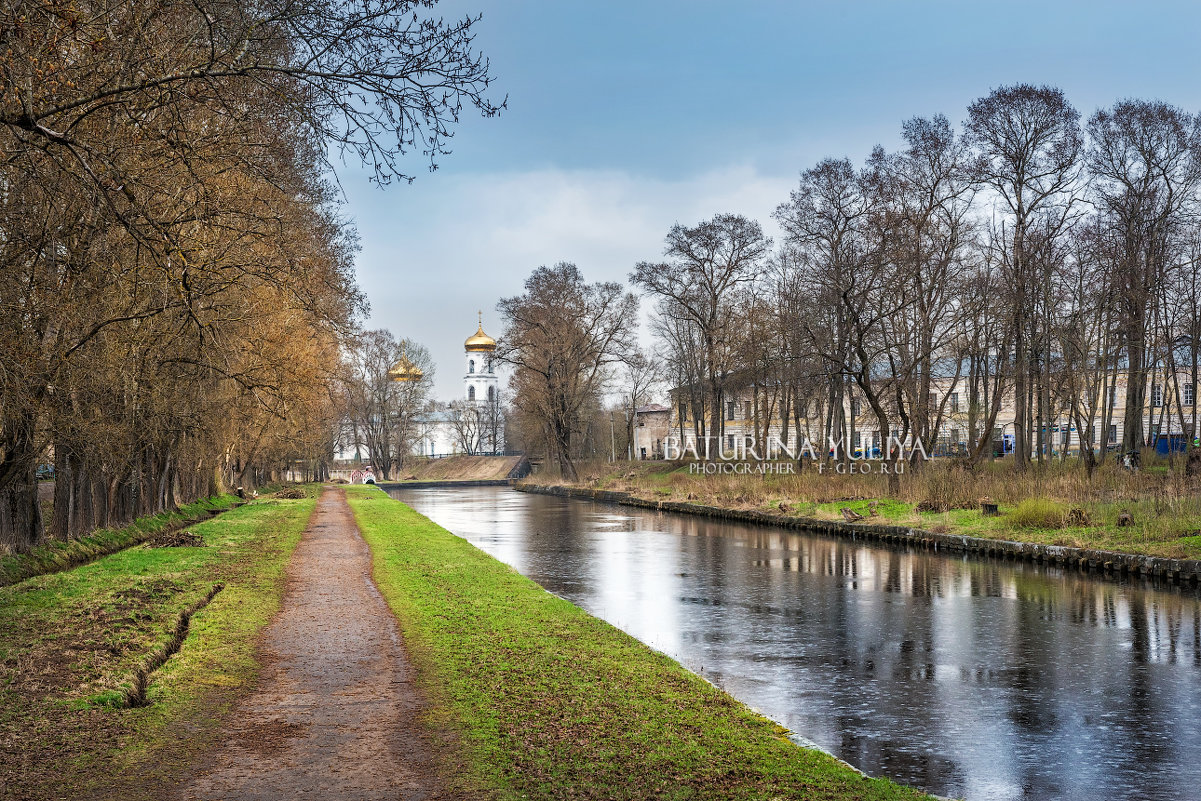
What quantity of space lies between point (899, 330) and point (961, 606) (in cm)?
2510

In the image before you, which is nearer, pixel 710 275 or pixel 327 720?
pixel 327 720

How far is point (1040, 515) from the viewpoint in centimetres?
2292

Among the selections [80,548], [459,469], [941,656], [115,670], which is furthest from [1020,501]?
[459,469]

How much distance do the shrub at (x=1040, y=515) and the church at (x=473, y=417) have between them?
283 feet

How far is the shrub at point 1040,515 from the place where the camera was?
22.7m

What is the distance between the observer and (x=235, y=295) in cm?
1778

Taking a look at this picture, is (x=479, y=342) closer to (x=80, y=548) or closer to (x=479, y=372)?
(x=479, y=372)

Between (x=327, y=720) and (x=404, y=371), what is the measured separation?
69.7 metres

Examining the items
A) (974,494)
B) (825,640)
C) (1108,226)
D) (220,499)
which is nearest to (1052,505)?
(974,494)

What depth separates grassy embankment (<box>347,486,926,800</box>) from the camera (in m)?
6.00

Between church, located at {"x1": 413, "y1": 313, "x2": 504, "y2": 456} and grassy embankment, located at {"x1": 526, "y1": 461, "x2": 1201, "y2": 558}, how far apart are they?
72.0m

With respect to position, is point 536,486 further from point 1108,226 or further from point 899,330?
point 1108,226

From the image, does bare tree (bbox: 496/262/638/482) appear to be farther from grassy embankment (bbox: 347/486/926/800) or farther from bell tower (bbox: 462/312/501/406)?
bell tower (bbox: 462/312/501/406)

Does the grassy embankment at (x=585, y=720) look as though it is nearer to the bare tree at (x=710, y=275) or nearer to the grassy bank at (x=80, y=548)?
the grassy bank at (x=80, y=548)
